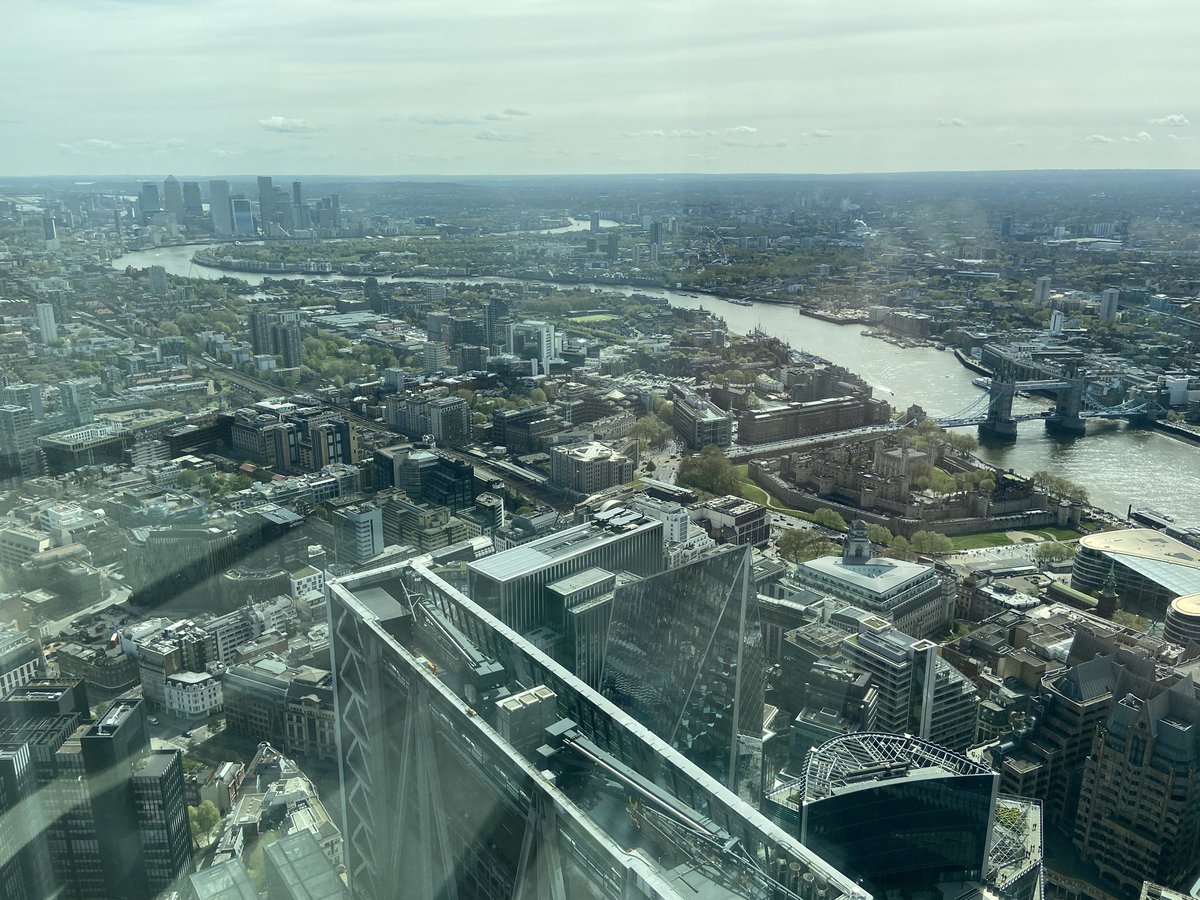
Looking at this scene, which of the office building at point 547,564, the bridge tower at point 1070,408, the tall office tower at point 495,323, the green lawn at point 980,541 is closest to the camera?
the office building at point 547,564

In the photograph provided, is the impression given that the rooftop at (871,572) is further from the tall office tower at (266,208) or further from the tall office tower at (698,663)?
the tall office tower at (266,208)

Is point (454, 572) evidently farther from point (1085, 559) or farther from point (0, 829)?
point (1085, 559)

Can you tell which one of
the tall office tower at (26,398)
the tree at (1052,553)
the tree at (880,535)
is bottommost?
the tree at (1052,553)

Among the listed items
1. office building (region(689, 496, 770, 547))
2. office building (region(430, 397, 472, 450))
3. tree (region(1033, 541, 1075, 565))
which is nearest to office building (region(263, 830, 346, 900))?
office building (region(689, 496, 770, 547))

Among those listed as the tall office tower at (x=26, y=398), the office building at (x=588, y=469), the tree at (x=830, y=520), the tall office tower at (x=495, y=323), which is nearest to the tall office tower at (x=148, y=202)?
the tall office tower at (x=495, y=323)

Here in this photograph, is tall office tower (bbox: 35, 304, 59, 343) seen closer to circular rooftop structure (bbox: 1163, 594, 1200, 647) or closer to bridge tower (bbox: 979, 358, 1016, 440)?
circular rooftop structure (bbox: 1163, 594, 1200, 647)

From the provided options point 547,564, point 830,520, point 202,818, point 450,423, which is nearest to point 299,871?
point 202,818
